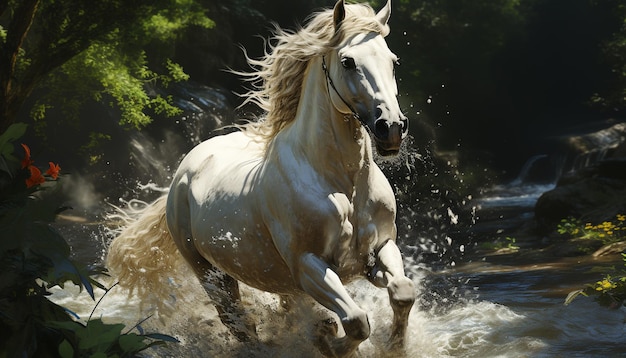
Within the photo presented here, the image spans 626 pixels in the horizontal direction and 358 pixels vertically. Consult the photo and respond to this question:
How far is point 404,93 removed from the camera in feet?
61.3

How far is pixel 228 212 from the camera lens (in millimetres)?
4902

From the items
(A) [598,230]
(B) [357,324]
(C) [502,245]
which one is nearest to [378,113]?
(B) [357,324]

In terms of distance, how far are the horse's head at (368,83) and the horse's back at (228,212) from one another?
2.50 feet

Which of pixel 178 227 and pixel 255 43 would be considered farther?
pixel 255 43

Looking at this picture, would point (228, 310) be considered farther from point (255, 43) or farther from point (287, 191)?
point (255, 43)

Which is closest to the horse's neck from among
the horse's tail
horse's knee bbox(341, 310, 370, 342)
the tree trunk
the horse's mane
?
the horse's mane

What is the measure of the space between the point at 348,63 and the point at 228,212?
1.20 meters

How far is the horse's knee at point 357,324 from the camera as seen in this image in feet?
13.1

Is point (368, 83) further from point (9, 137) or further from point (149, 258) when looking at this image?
point (149, 258)

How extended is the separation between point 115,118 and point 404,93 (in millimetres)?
5852

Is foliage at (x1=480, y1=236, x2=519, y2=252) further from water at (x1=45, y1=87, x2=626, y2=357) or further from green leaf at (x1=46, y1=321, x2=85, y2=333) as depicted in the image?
green leaf at (x1=46, y1=321, x2=85, y2=333)

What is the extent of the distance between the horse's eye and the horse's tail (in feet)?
7.83

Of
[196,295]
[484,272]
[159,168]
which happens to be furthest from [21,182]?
[159,168]

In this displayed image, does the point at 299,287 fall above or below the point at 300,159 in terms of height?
below
